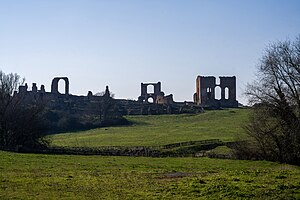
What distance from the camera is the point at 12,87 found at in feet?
185

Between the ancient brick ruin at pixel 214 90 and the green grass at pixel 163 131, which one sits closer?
the green grass at pixel 163 131

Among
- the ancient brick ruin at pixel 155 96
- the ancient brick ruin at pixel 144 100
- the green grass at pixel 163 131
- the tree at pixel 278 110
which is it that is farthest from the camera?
the ancient brick ruin at pixel 155 96

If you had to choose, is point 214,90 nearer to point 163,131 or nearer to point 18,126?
point 163,131

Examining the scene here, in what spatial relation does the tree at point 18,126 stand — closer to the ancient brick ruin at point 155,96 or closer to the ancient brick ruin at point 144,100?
the ancient brick ruin at point 144,100

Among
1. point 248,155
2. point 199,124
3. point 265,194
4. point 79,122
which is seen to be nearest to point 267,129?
point 248,155

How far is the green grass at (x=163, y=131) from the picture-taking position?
203 feet

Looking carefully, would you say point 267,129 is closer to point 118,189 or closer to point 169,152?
point 169,152

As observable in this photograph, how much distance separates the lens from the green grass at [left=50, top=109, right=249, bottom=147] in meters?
62.0

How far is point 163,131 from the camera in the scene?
7506 centimetres

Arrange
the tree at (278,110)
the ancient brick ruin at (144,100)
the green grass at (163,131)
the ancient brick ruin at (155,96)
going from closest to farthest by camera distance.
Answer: the tree at (278,110)
the green grass at (163,131)
the ancient brick ruin at (144,100)
the ancient brick ruin at (155,96)

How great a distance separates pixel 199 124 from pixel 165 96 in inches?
1673

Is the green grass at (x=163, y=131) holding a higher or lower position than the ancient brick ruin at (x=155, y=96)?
lower

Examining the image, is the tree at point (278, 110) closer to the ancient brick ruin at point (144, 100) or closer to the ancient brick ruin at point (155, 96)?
the ancient brick ruin at point (144, 100)

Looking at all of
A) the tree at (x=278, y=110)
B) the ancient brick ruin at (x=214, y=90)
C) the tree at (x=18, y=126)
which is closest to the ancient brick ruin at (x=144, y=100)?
the ancient brick ruin at (x=214, y=90)
